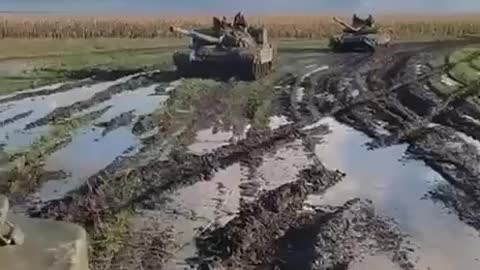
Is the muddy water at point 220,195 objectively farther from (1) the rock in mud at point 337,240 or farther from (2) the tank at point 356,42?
(2) the tank at point 356,42

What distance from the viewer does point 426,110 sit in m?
16.7

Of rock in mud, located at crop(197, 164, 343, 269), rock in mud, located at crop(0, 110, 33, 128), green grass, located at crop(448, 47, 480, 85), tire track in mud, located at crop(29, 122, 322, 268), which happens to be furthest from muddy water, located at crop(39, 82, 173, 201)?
green grass, located at crop(448, 47, 480, 85)

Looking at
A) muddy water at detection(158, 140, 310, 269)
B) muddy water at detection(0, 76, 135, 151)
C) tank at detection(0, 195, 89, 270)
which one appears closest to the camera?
tank at detection(0, 195, 89, 270)

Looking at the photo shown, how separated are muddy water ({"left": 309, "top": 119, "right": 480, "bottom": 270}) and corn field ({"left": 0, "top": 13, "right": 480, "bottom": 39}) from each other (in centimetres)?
1765

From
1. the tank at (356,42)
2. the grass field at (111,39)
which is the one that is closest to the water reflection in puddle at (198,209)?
the grass field at (111,39)

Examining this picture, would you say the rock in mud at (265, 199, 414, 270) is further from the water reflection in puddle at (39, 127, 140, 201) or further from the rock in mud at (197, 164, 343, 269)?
the water reflection in puddle at (39, 127, 140, 201)

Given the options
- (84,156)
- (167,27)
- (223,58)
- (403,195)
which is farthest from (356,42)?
(403,195)

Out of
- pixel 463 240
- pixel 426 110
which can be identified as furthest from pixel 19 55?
pixel 463 240

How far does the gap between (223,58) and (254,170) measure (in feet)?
30.0

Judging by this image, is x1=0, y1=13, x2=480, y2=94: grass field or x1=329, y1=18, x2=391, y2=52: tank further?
x1=329, y1=18, x2=391, y2=52: tank

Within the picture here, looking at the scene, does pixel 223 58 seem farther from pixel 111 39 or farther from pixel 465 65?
pixel 111 39

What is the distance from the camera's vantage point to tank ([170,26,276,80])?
21.1 metres

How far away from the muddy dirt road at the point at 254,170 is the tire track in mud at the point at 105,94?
0.06 m

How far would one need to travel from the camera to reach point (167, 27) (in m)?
33.1
